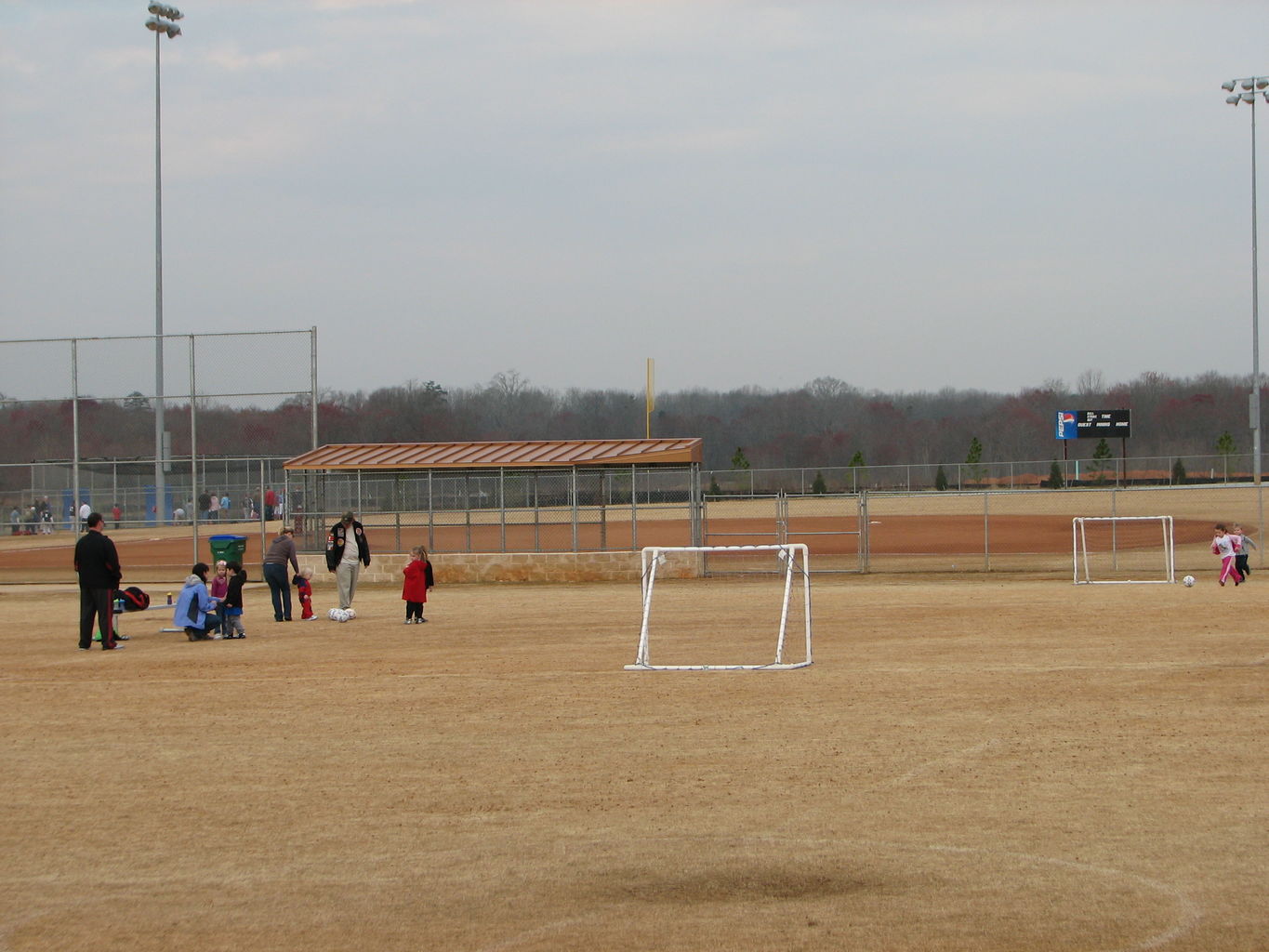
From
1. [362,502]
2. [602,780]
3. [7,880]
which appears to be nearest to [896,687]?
[602,780]

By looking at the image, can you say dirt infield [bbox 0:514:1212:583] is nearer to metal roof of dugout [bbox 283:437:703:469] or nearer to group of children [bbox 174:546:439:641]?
metal roof of dugout [bbox 283:437:703:469]

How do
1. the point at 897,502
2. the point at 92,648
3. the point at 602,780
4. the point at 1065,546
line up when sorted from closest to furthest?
the point at 602,780 < the point at 92,648 < the point at 1065,546 < the point at 897,502

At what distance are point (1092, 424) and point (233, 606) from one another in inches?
2134

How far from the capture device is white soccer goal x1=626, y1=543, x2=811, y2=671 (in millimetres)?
14492

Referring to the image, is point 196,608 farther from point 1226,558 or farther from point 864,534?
point 864,534

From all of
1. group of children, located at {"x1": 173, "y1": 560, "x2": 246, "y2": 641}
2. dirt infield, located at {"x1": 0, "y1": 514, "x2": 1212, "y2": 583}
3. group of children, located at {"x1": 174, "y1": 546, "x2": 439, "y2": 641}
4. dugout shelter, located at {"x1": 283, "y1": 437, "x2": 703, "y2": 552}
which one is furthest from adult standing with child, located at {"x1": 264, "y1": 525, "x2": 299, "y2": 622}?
dirt infield, located at {"x1": 0, "y1": 514, "x2": 1212, "y2": 583}

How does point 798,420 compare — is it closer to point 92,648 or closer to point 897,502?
point 897,502

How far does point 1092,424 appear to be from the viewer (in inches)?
2557

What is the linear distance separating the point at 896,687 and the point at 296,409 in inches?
920

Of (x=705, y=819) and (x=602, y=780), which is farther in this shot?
(x=602, y=780)

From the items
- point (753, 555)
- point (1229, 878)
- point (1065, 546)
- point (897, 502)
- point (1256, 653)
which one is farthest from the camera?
point (897, 502)

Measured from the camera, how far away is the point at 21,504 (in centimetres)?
3694

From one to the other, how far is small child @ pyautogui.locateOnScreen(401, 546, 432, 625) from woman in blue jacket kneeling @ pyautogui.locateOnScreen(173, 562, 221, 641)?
2776 millimetres

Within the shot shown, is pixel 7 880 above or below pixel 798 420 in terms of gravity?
below
